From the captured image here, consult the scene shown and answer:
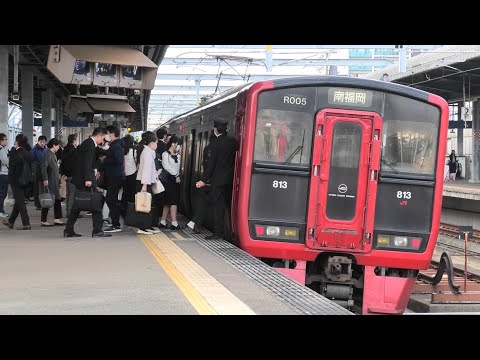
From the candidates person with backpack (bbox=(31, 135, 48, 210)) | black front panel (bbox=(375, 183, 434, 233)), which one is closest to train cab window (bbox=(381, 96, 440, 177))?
black front panel (bbox=(375, 183, 434, 233))

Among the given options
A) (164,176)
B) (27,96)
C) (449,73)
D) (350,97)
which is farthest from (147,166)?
(449,73)

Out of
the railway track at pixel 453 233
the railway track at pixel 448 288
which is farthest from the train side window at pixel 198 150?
the railway track at pixel 453 233

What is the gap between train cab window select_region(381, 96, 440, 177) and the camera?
28.8ft

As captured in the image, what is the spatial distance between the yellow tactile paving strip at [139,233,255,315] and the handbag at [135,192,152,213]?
1.98ft

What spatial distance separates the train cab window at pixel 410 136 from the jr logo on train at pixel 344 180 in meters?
0.01

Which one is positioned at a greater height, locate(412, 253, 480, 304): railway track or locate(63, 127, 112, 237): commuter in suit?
locate(63, 127, 112, 237): commuter in suit

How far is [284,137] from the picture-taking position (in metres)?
8.80

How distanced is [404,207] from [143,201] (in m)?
3.65

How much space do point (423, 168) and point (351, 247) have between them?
1301 millimetres

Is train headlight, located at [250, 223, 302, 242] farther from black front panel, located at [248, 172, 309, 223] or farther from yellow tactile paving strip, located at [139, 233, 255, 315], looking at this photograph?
yellow tactile paving strip, located at [139, 233, 255, 315]

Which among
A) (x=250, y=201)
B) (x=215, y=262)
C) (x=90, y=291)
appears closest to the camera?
(x=90, y=291)
